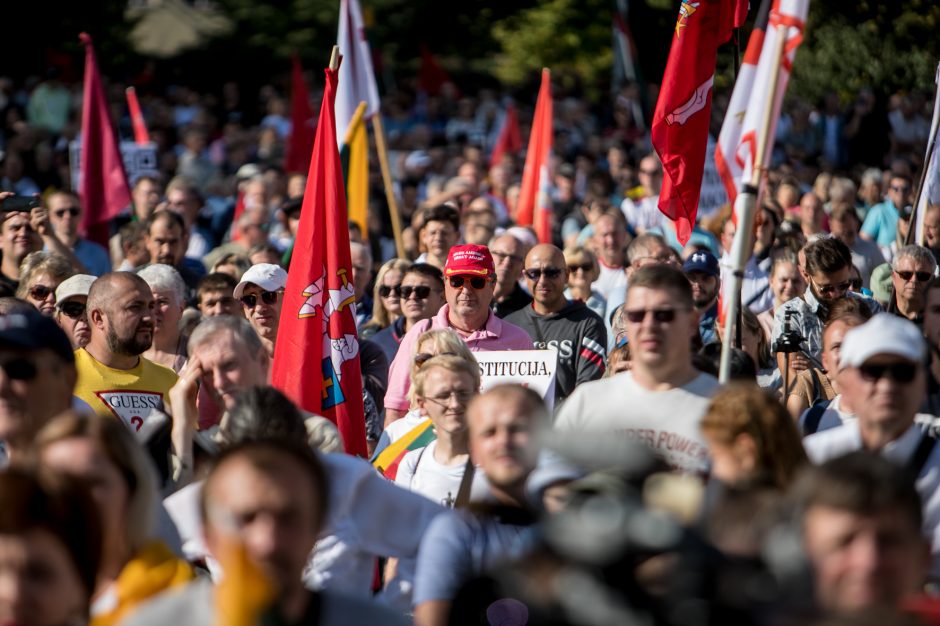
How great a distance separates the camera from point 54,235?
10008mm

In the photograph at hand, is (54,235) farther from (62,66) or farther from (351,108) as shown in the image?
(62,66)

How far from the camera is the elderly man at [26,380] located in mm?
5047

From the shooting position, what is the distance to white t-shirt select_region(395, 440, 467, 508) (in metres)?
5.89

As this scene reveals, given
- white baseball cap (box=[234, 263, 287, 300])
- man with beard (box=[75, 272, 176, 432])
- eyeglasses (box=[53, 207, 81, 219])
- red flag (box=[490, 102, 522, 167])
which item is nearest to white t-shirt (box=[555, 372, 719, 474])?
man with beard (box=[75, 272, 176, 432])

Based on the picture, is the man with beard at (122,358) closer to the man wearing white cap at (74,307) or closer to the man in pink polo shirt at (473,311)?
the man wearing white cap at (74,307)

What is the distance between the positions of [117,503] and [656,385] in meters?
1.95

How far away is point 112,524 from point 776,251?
7.62 metres

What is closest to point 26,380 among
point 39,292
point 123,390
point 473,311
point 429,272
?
point 123,390

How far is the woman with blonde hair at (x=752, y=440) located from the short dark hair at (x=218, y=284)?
14.7 feet

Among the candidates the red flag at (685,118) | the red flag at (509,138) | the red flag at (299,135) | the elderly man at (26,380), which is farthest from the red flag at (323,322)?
the red flag at (509,138)

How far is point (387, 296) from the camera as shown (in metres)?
9.34

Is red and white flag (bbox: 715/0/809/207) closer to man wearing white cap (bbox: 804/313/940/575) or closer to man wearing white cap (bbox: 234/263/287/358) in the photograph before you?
man wearing white cap (bbox: 804/313/940/575)

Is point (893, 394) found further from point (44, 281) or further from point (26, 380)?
point (44, 281)

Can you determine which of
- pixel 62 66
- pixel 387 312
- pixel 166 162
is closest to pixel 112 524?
pixel 387 312
